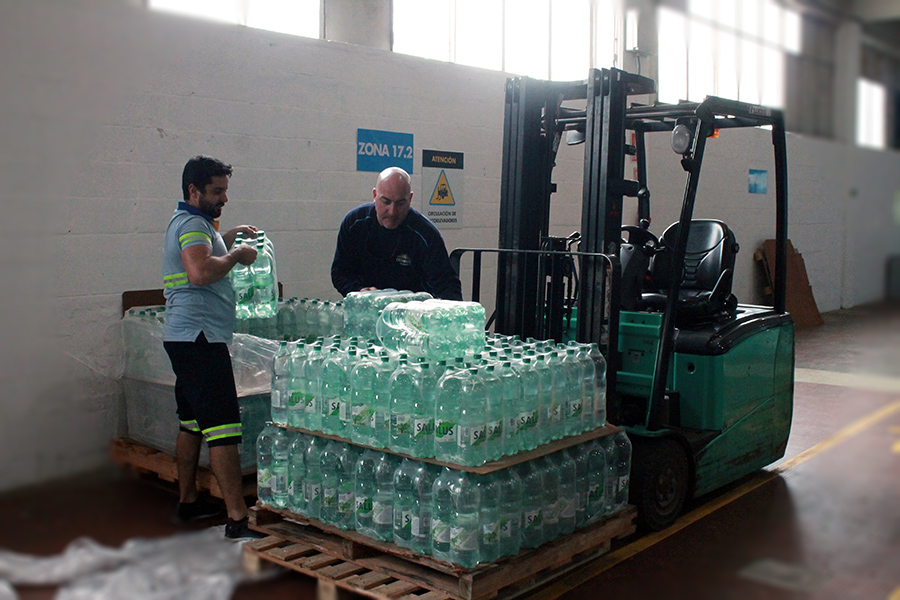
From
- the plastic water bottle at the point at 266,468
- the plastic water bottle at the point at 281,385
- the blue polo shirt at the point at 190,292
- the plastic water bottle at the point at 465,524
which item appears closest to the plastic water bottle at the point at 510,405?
the plastic water bottle at the point at 465,524

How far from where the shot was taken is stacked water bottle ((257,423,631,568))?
3.29 meters

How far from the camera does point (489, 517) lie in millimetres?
3295

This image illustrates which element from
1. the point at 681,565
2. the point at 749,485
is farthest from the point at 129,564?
the point at 749,485

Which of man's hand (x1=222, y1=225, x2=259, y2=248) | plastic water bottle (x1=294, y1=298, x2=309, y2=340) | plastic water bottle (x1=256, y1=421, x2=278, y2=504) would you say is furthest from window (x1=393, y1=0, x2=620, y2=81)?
plastic water bottle (x1=256, y1=421, x2=278, y2=504)

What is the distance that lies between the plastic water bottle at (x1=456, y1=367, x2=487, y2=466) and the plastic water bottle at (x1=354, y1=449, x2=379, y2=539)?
56cm

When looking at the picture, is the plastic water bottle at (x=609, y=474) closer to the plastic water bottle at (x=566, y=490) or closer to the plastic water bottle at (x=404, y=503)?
the plastic water bottle at (x=566, y=490)

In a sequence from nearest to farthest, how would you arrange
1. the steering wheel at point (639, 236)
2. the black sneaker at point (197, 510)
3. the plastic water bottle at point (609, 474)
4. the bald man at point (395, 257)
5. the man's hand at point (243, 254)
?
the plastic water bottle at point (609, 474)
the man's hand at point (243, 254)
the black sneaker at point (197, 510)
the steering wheel at point (639, 236)
the bald man at point (395, 257)

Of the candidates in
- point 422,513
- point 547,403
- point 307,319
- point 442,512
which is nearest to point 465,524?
point 442,512

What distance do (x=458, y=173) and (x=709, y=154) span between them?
612 cm

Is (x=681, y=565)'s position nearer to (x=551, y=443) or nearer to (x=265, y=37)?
(x=551, y=443)

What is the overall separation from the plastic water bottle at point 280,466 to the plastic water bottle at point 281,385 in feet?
0.24

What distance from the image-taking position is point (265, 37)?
20.9 ft

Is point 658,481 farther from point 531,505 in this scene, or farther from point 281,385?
point 281,385

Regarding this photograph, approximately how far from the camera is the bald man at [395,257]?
16.7 ft
